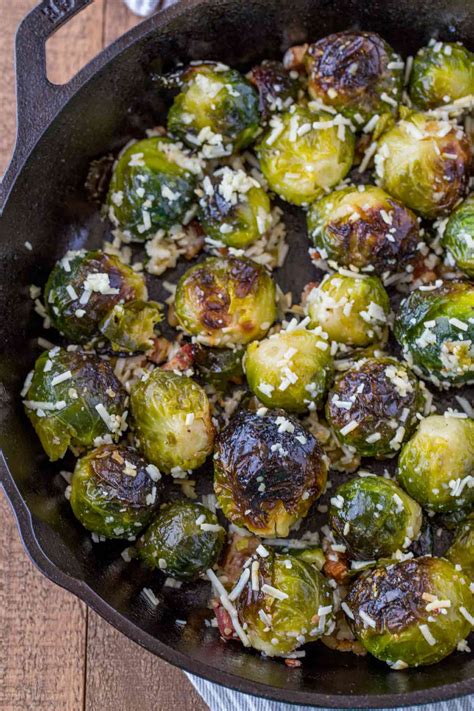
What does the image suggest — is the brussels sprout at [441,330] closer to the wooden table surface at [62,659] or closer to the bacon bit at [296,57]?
the bacon bit at [296,57]

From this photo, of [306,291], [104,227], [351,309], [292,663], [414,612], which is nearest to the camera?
[414,612]

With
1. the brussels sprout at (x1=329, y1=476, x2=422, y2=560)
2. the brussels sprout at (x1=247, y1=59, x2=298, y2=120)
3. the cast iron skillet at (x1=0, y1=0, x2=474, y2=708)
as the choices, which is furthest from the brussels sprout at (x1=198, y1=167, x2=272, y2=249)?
the brussels sprout at (x1=329, y1=476, x2=422, y2=560)

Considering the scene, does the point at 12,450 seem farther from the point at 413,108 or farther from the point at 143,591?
the point at 413,108

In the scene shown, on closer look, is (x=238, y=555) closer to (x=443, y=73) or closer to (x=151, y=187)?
(x=151, y=187)

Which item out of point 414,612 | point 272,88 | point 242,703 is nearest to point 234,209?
point 272,88

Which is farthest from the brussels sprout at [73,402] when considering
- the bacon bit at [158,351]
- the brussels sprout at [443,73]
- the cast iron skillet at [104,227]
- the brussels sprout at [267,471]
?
the brussels sprout at [443,73]

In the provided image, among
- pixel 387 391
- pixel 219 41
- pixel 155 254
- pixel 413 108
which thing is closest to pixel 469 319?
pixel 387 391
